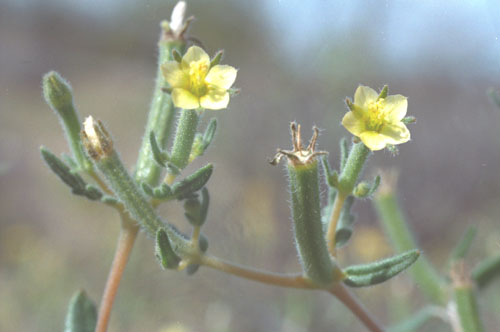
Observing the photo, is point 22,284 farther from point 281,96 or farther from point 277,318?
point 281,96

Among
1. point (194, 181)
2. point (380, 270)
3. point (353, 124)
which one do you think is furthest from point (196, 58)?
point (380, 270)

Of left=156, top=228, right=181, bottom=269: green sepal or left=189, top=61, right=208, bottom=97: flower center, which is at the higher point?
left=189, top=61, right=208, bottom=97: flower center

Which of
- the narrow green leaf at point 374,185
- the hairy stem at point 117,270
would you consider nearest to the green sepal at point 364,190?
the narrow green leaf at point 374,185

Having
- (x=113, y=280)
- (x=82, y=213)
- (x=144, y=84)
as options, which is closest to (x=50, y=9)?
(x=144, y=84)

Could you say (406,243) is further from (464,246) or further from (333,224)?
(333,224)

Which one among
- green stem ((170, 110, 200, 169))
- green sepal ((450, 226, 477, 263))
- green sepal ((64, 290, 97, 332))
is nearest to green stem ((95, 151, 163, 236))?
green stem ((170, 110, 200, 169))

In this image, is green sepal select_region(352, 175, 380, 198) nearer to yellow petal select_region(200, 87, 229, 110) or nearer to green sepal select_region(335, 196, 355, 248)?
green sepal select_region(335, 196, 355, 248)
